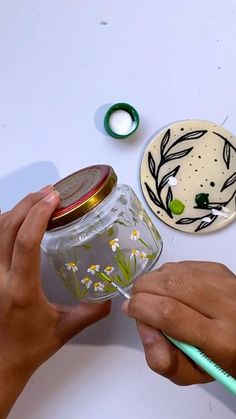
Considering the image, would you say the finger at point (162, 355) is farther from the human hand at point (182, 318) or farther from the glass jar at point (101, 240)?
the glass jar at point (101, 240)

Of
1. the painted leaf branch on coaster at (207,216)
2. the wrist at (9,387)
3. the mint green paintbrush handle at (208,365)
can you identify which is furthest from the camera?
the painted leaf branch on coaster at (207,216)

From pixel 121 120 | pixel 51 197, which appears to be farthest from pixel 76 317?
pixel 121 120

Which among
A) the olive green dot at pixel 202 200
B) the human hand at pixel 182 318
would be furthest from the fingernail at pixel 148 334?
the olive green dot at pixel 202 200

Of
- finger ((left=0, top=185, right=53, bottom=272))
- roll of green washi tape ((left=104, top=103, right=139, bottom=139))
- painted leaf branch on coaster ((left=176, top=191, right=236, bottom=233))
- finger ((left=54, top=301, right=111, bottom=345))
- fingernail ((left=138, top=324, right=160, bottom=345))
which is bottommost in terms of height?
finger ((left=54, top=301, right=111, bottom=345))

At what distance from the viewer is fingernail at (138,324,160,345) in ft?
1.86

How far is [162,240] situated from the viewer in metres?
0.76

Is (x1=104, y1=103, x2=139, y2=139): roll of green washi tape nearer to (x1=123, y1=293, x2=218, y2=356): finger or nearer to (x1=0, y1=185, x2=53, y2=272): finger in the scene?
(x1=0, y1=185, x2=53, y2=272): finger

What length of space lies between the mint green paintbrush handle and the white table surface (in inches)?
7.8

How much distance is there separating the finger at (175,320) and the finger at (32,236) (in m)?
0.12

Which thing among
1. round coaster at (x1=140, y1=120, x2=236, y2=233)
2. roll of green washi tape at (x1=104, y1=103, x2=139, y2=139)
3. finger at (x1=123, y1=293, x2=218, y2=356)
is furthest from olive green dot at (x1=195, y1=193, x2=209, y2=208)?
finger at (x1=123, y1=293, x2=218, y2=356)

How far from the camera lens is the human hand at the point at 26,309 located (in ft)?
1.94

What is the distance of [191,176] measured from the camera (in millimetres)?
763

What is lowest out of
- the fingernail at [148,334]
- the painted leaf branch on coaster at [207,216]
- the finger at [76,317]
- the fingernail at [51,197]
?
the finger at [76,317]

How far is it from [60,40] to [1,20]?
0.29ft
